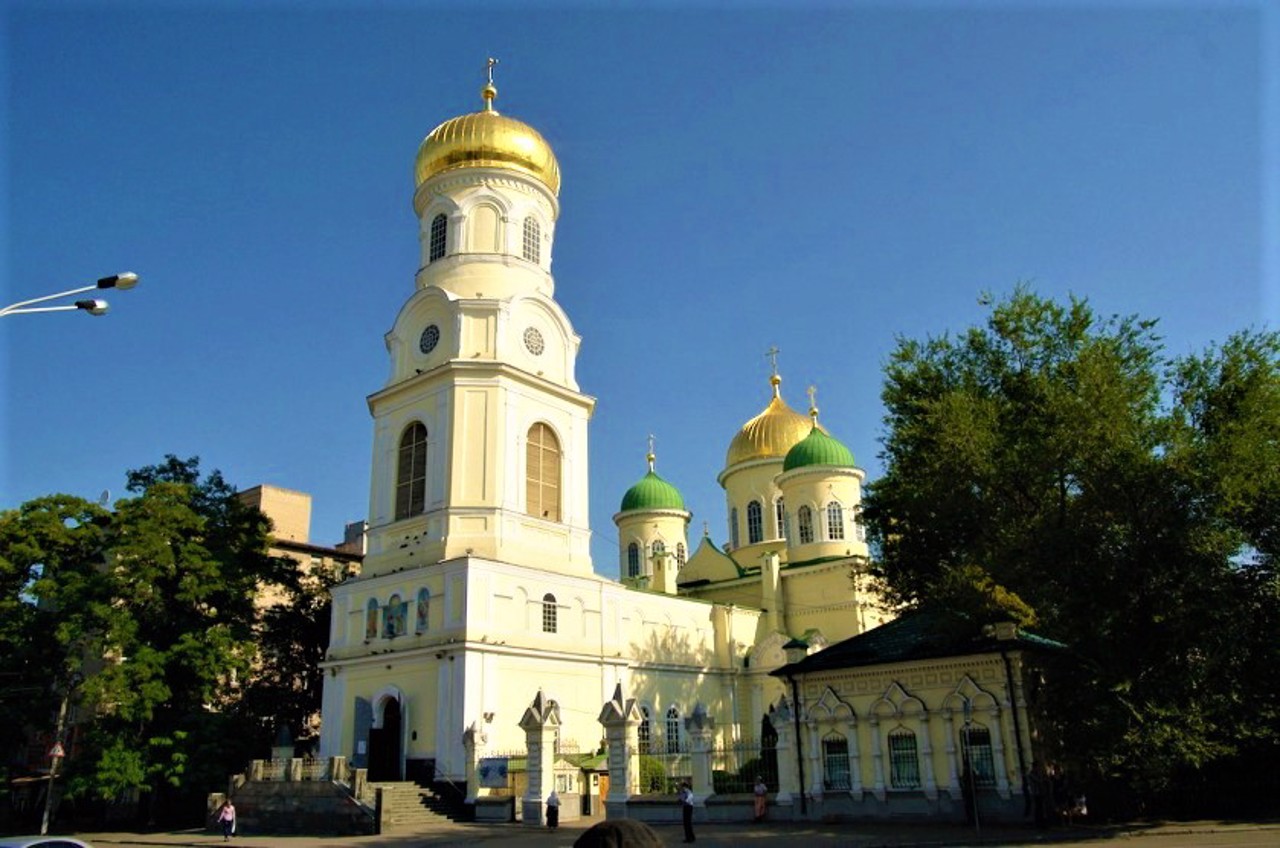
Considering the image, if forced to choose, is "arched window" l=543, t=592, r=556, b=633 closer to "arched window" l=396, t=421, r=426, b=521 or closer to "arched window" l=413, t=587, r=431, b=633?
"arched window" l=413, t=587, r=431, b=633

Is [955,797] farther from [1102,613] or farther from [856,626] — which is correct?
[856,626]

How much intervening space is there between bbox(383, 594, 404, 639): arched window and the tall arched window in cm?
1089

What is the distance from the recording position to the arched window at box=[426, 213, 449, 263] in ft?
118

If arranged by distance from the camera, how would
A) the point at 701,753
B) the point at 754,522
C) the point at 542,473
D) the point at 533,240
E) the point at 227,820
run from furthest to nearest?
the point at 754,522
the point at 533,240
the point at 542,473
the point at 227,820
the point at 701,753

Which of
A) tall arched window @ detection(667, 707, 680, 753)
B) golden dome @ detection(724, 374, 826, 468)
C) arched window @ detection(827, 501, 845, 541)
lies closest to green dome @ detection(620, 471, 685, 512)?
golden dome @ detection(724, 374, 826, 468)

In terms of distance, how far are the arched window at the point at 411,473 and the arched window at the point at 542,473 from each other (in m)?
3.51

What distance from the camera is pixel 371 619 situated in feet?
105

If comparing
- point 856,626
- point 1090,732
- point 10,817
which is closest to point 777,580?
point 856,626

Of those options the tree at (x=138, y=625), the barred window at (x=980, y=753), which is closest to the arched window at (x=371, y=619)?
the tree at (x=138, y=625)

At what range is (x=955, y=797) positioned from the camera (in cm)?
2042

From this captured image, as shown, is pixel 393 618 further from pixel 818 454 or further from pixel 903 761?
pixel 818 454

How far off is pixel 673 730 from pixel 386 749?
10935mm

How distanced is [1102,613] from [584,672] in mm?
17718

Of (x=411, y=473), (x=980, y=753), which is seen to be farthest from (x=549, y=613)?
(x=980, y=753)
